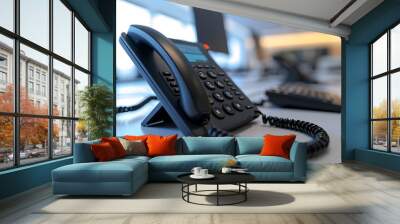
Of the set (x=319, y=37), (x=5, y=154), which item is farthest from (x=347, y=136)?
(x=5, y=154)

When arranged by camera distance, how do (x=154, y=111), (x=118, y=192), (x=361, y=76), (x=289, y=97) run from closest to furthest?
(x=118, y=192) → (x=154, y=111) → (x=289, y=97) → (x=361, y=76)

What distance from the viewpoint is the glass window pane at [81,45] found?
554cm

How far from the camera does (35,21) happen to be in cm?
411

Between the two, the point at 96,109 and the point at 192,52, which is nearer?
the point at 96,109

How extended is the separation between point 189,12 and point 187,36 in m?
0.41

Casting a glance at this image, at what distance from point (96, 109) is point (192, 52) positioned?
5.33ft

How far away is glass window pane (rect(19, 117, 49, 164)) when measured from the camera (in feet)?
12.4

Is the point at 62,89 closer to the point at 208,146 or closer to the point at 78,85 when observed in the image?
the point at 78,85

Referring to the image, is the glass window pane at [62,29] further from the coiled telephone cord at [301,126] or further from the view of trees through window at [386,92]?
the view of trees through window at [386,92]

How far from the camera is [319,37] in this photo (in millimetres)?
6316

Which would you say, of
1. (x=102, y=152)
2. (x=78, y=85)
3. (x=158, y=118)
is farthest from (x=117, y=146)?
(x=78, y=85)

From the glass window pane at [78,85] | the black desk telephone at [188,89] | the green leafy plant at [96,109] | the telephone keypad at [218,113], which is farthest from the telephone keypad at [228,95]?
the glass window pane at [78,85]

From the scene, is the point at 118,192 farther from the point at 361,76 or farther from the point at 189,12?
the point at 361,76

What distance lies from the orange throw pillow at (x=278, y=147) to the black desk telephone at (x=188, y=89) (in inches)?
31.5
